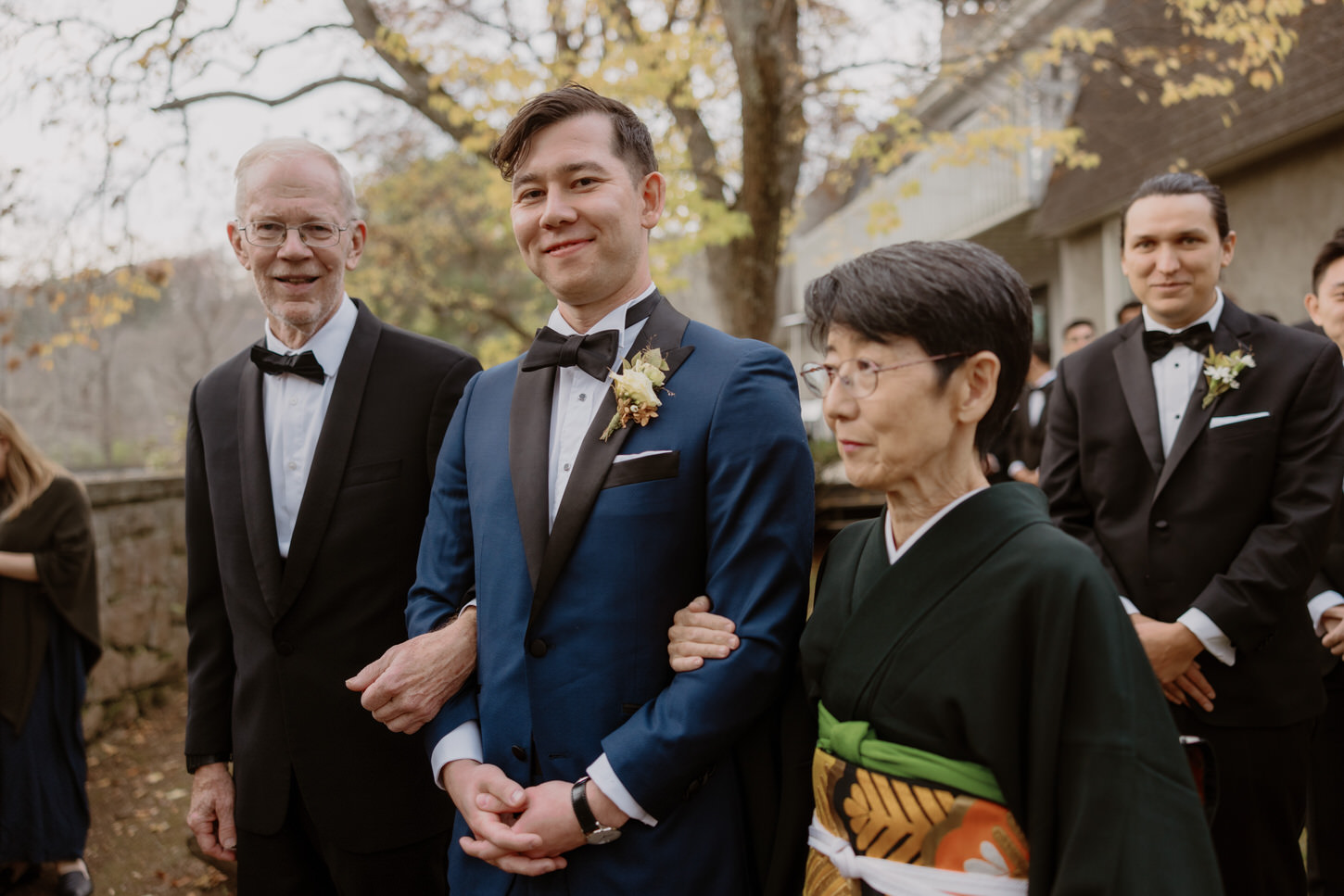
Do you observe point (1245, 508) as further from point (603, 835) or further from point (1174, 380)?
point (603, 835)

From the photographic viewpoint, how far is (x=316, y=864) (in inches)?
94.0

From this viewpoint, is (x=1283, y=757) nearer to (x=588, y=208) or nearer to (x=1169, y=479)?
(x=1169, y=479)

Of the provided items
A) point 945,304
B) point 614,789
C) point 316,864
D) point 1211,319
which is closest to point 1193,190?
point 1211,319

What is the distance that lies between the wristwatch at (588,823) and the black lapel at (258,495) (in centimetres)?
106

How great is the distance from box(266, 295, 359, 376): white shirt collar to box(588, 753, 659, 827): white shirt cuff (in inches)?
54.2

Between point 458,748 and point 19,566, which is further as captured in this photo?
point 19,566

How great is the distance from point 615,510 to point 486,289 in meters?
17.4

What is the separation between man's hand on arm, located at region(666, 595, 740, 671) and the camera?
1618 mm

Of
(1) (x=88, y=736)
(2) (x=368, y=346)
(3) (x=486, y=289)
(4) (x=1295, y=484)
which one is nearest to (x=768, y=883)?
(2) (x=368, y=346)

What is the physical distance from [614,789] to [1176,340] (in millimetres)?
2189

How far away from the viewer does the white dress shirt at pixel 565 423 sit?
184 centimetres

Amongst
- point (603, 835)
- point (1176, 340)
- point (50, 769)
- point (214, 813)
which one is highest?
point (1176, 340)

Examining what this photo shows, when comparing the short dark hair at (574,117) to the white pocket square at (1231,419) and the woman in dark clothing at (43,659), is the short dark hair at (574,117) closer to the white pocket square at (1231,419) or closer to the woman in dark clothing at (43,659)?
the white pocket square at (1231,419)

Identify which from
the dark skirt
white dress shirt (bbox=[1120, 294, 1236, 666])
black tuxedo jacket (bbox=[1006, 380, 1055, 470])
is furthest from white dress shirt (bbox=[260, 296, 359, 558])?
black tuxedo jacket (bbox=[1006, 380, 1055, 470])
